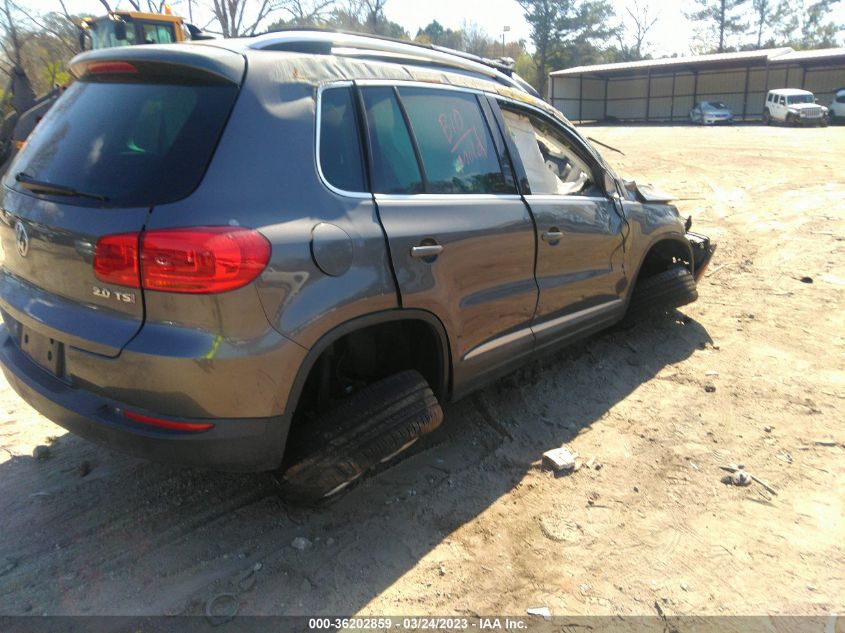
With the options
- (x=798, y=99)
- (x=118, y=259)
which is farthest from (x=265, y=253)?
(x=798, y=99)

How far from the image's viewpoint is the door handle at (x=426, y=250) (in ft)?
9.47

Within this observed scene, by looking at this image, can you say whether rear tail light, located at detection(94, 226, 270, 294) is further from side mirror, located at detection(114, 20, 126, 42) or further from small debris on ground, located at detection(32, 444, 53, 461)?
side mirror, located at detection(114, 20, 126, 42)

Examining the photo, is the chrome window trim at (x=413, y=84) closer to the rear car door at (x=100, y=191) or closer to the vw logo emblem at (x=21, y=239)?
the rear car door at (x=100, y=191)

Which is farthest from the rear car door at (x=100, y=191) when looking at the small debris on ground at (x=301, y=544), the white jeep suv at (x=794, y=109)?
the white jeep suv at (x=794, y=109)

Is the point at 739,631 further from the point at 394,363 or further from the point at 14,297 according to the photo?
the point at 14,297

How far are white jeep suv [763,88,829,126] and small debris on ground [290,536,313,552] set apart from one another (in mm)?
34597

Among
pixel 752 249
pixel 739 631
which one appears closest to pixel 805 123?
pixel 752 249

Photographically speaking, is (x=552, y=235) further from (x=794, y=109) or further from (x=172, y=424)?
(x=794, y=109)

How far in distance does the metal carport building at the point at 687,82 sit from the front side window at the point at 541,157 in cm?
3830

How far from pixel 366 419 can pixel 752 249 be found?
652 centimetres

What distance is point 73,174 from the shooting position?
261cm

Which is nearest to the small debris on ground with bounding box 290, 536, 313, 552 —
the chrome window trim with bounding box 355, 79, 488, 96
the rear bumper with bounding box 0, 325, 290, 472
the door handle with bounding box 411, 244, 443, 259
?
the rear bumper with bounding box 0, 325, 290, 472

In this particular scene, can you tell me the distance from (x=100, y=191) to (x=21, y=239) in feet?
1.80

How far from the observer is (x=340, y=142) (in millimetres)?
2779
